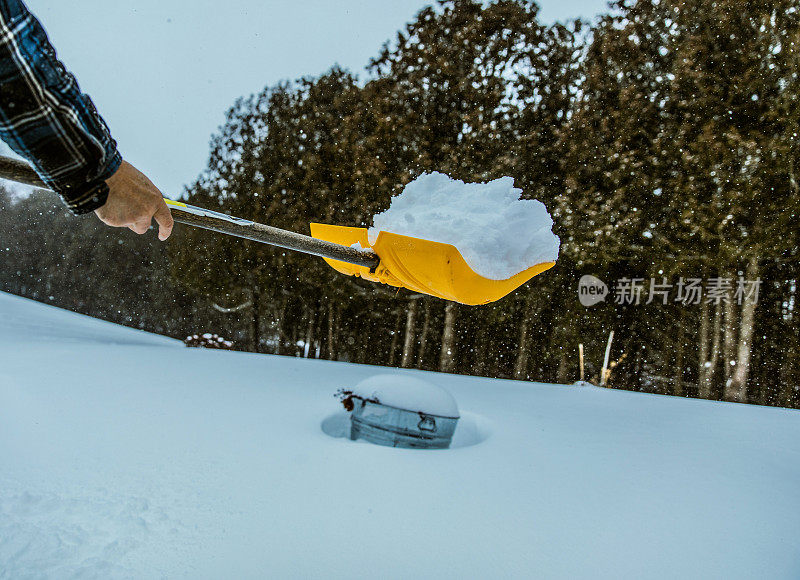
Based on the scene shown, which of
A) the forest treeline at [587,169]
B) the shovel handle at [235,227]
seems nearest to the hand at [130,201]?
the shovel handle at [235,227]

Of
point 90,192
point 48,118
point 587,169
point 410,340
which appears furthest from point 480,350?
point 48,118

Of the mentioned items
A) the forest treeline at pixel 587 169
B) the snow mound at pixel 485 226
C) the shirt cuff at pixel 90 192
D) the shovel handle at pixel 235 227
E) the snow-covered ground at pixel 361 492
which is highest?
the forest treeline at pixel 587 169

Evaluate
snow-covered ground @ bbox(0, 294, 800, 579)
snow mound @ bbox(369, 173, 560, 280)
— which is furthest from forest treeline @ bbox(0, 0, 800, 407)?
snow mound @ bbox(369, 173, 560, 280)

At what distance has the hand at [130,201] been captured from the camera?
0.92 metres

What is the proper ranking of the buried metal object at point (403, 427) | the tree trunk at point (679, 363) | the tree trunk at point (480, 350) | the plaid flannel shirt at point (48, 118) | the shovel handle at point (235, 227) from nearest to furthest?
the plaid flannel shirt at point (48, 118), the shovel handle at point (235, 227), the buried metal object at point (403, 427), the tree trunk at point (679, 363), the tree trunk at point (480, 350)

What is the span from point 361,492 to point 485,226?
144 cm

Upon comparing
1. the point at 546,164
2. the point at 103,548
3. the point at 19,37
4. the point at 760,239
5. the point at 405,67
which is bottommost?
the point at 103,548

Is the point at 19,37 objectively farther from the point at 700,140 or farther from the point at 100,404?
the point at 700,140

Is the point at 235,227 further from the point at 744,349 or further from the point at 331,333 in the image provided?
the point at 331,333

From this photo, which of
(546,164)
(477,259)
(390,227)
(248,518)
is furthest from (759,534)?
(546,164)

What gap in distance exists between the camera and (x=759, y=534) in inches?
79.4

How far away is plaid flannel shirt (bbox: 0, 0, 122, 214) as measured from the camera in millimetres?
715

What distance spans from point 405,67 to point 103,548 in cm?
957

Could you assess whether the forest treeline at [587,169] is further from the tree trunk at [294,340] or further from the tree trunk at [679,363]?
the tree trunk at [294,340]
